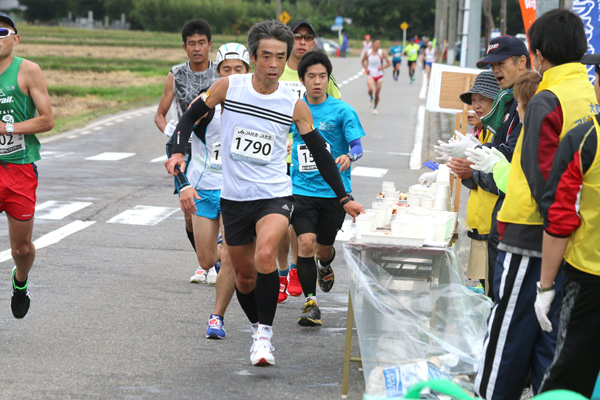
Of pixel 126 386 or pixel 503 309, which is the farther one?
pixel 126 386

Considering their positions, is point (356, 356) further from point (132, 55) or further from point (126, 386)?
point (132, 55)

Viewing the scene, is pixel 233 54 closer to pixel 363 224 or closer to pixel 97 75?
pixel 363 224

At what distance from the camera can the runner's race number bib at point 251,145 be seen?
6105 millimetres

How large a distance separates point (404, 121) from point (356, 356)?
20.0 m

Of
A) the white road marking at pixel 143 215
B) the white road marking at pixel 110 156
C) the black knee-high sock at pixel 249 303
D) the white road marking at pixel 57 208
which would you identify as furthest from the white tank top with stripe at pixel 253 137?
the white road marking at pixel 110 156

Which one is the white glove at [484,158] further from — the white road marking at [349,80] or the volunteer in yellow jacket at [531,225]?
the white road marking at [349,80]

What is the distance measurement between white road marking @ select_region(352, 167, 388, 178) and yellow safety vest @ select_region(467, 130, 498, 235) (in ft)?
30.6

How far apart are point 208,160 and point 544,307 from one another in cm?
404

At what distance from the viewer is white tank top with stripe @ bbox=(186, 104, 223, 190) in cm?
777

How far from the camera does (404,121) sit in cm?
2600

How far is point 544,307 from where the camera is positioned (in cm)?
433

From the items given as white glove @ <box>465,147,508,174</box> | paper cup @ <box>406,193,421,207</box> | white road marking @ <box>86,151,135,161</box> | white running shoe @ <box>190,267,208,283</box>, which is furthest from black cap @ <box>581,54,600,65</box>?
white road marking @ <box>86,151,135,161</box>

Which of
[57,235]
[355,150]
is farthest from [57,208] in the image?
[355,150]

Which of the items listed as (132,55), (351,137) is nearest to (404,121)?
(351,137)
